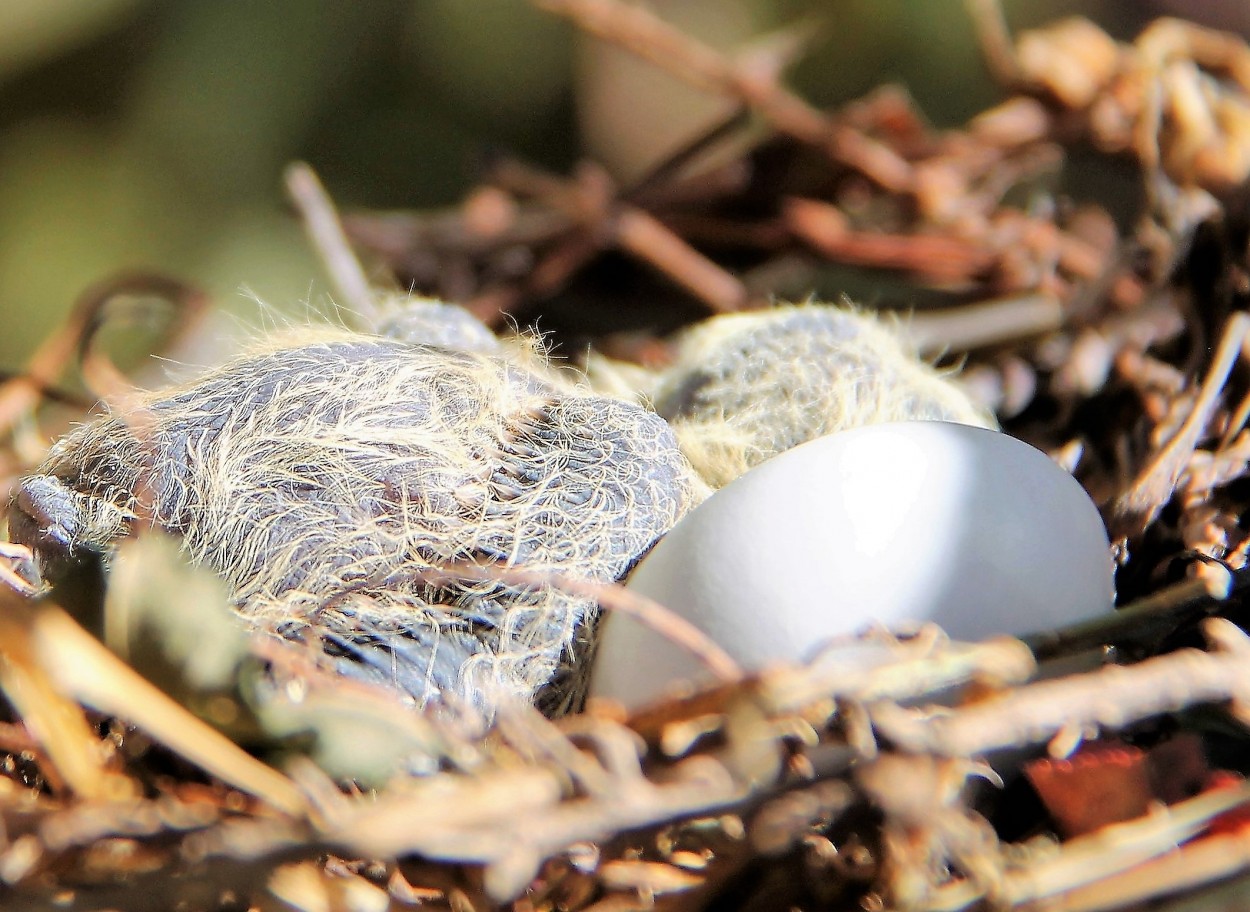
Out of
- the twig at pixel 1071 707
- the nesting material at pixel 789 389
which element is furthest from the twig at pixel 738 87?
the twig at pixel 1071 707

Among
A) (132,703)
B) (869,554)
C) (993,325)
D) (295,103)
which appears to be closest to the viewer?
(132,703)

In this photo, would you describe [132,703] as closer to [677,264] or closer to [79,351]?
[79,351]

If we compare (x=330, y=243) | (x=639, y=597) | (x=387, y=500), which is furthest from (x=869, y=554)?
(x=330, y=243)

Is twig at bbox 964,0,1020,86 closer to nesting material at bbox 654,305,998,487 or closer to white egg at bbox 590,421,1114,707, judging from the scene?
nesting material at bbox 654,305,998,487

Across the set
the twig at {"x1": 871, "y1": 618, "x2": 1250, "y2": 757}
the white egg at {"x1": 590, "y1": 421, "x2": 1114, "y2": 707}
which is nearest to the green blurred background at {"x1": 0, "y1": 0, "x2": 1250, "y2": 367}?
the white egg at {"x1": 590, "y1": 421, "x2": 1114, "y2": 707}

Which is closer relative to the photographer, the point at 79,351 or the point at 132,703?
the point at 132,703

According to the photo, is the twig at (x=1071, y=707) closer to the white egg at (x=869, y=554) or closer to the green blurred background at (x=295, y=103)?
the white egg at (x=869, y=554)
